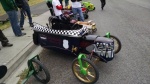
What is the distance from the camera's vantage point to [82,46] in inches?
184

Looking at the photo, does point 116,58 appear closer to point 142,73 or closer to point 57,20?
point 142,73

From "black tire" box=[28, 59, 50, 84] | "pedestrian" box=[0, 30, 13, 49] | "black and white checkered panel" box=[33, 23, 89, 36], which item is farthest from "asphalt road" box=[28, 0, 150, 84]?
"pedestrian" box=[0, 30, 13, 49]

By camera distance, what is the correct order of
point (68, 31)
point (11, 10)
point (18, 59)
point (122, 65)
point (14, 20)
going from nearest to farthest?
1. point (122, 65)
2. point (68, 31)
3. point (18, 59)
4. point (11, 10)
5. point (14, 20)

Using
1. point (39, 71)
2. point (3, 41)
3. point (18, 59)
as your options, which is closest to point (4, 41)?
point (3, 41)

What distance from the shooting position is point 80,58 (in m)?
3.81

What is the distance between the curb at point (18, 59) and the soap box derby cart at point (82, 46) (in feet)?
1.80

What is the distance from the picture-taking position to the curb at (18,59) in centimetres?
467

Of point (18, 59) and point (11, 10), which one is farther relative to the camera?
point (11, 10)

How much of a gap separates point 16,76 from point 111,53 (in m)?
2.28

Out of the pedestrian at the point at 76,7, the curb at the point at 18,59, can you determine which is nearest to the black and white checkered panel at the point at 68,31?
the curb at the point at 18,59

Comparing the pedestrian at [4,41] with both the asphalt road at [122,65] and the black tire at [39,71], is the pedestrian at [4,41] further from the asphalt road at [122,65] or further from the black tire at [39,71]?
the black tire at [39,71]

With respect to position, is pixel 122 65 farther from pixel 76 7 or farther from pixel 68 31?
pixel 76 7

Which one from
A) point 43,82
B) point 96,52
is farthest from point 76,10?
point 43,82

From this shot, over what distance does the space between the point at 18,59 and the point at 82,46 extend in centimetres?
184
